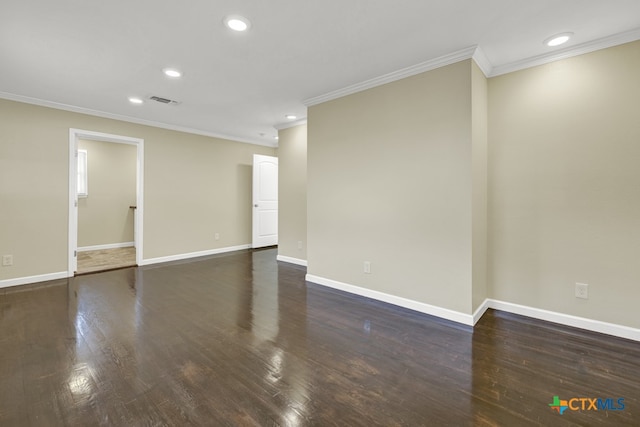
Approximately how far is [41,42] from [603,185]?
5.02m

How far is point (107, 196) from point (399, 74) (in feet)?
21.9

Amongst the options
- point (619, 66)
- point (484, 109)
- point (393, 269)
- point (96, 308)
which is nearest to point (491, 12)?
point (484, 109)

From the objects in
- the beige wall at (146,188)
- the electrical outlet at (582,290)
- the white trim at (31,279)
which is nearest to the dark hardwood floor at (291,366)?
the electrical outlet at (582,290)

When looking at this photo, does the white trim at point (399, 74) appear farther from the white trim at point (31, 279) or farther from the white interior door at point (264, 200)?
the white trim at point (31, 279)

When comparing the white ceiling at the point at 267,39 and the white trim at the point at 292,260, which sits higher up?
the white ceiling at the point at 267,39

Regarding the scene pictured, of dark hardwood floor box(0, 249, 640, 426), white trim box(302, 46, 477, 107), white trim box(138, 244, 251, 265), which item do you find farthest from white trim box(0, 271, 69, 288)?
white trim box(302, 46, 477, 107)

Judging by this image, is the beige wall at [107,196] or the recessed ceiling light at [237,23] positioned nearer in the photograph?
the recessed ceiling light at [237,23]

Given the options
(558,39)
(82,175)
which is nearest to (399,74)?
(558,39)

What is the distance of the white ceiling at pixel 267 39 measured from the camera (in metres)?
2.08

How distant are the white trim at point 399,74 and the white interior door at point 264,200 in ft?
8.83

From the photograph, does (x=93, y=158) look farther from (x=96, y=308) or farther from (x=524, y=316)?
(x=524, y=316)

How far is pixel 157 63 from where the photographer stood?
2.92 m

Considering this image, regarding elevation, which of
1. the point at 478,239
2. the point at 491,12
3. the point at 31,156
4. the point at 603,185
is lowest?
the point at 478,239

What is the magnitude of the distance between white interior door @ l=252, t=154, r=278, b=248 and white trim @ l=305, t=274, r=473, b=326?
271 cm
